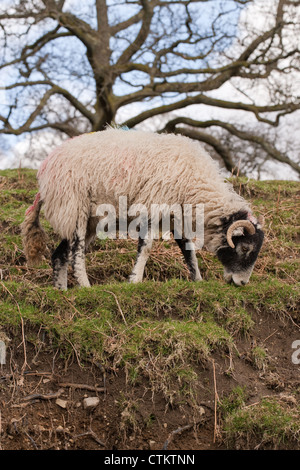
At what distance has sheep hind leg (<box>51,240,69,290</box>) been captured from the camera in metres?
5.93

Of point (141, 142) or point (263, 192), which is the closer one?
point (141, 142)

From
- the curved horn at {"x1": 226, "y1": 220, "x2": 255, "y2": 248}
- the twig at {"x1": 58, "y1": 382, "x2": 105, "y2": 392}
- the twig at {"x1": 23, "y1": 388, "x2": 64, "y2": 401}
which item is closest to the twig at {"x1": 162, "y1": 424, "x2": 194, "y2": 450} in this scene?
the twig at {"x1": 58, "y1": 382, "x2": 105, "y2": 392}

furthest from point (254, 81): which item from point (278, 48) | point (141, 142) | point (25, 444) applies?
point (25, 444)

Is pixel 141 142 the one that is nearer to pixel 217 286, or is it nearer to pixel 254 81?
pixel 217 286

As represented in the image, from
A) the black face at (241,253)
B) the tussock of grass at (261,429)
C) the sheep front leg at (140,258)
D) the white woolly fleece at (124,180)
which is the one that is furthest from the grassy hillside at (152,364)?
the white woolly fleece at (124,180)

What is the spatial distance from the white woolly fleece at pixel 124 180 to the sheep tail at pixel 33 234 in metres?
0.29

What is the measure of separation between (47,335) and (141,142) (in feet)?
8.17

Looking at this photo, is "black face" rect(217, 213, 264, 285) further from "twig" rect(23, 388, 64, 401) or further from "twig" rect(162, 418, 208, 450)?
"twig" rect(23, 388, 64, 401)

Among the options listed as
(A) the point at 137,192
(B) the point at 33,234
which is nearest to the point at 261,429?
(A) the point at 137,192

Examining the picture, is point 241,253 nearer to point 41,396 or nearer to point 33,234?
point 33,234

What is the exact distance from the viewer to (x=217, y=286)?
19.1ft

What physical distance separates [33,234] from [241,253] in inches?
97.8

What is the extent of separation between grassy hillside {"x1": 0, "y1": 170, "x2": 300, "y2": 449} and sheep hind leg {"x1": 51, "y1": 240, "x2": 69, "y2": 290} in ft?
1.27

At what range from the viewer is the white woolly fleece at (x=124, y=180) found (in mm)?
5820
